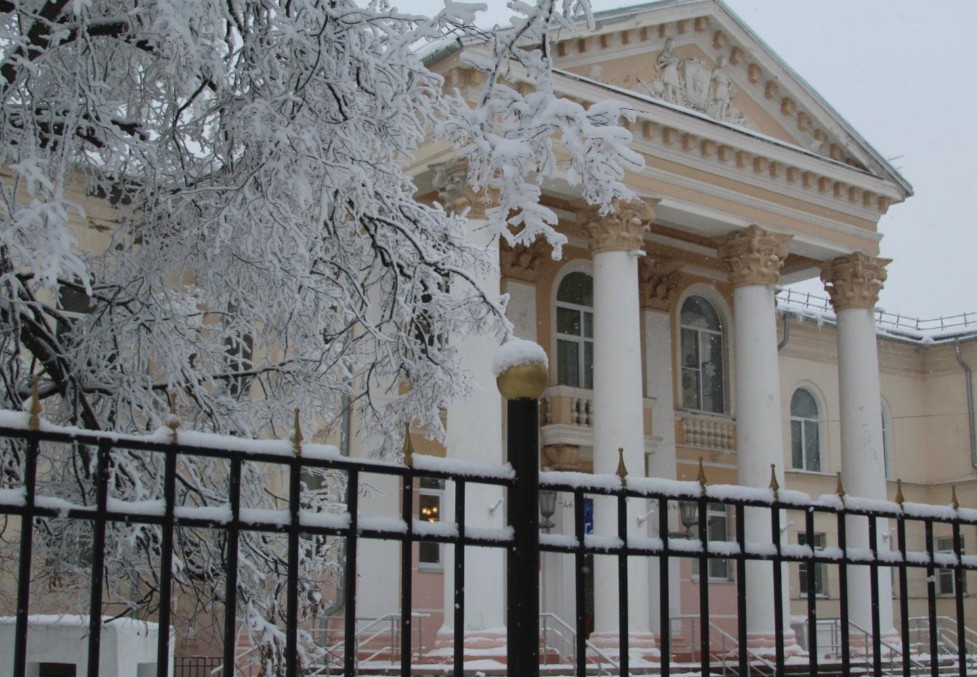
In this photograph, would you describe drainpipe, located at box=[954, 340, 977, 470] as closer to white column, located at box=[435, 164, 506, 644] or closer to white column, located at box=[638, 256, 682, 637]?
white column, located at box=[638, 256, 682, 637]

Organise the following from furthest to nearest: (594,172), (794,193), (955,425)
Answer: (955,425), (794,193), (594,172)

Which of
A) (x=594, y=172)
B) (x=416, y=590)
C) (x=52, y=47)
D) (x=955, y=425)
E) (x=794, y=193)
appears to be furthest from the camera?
(x=955, y=425)

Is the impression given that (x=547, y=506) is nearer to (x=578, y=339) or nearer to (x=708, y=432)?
(x=578, y=339)

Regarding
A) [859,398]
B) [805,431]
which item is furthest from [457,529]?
[805,431]

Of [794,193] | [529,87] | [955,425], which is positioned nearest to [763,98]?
[794,193]

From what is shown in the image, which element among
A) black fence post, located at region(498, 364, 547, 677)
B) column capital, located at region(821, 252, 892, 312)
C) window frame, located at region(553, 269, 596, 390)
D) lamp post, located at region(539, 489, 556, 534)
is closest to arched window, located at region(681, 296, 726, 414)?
window frame, located at region(553, 269, 596, 390)

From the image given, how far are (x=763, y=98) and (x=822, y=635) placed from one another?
1023cm

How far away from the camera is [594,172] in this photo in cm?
639

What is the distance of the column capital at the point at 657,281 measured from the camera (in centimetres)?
2411

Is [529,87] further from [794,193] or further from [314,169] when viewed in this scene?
[314,169]

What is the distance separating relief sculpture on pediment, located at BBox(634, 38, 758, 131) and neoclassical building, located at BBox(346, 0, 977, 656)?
0.04 metres

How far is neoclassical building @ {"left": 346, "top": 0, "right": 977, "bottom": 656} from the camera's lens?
18469 millimetres

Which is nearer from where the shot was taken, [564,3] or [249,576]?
[564,3]

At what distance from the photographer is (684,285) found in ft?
82.5
